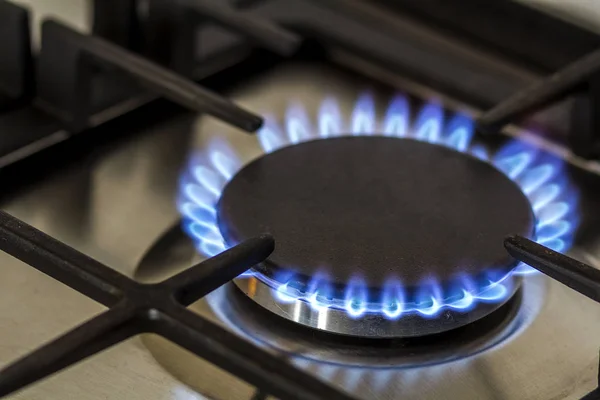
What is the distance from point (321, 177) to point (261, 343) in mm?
138

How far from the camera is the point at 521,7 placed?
0.81m

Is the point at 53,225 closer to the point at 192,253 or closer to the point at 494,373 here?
the point at 192,253

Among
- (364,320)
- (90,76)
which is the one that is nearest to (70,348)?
(364,320)

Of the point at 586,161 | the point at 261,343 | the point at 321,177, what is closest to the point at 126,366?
the point at 261,343

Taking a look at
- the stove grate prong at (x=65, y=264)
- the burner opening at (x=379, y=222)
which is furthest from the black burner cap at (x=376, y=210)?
the stove grate prong at (x=65, y=264)

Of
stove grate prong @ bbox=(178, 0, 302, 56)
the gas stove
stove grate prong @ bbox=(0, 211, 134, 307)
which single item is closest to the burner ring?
the gas stove

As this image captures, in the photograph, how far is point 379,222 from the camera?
61 cm

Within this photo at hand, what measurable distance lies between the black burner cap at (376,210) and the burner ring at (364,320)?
0.8 inches

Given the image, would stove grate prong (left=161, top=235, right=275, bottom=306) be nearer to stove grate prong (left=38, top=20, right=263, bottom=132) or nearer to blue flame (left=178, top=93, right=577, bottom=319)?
blue flame (left=178, top=93, right=577, bottom=319)

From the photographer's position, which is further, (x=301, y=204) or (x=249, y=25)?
(x=249, y=25)

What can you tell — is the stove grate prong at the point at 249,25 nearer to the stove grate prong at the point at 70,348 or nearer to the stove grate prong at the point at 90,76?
the stove grate prong at the point at 90,76

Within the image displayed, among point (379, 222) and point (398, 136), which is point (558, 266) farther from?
point (398, 136)

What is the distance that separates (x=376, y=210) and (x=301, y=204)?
5 cm

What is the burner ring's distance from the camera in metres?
0.55
